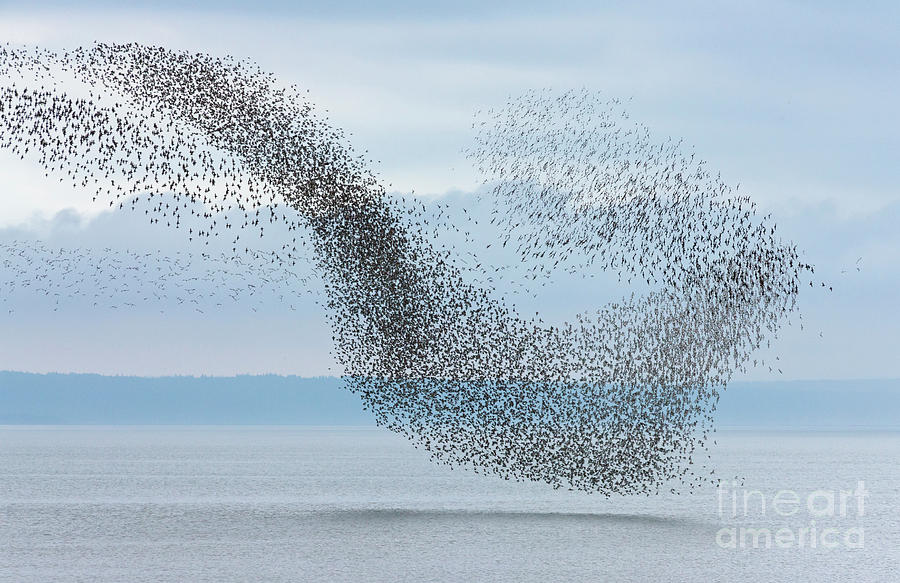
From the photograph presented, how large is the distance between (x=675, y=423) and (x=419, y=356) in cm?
1146

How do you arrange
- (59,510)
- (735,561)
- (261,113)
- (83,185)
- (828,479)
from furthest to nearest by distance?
(828,479) < (59,510) < (735,561) < (261,113) < (83,185)

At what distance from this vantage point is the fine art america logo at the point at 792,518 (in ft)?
196

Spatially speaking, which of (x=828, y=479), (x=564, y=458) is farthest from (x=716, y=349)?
(x=828, y=479)

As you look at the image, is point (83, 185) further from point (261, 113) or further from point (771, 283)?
point (771, 283)

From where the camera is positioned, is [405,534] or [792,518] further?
[792,518]

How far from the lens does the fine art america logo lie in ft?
196

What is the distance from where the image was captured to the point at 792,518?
77562 mm

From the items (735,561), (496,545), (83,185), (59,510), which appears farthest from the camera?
(59,510)

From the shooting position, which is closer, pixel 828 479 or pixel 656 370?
pixel 656 370

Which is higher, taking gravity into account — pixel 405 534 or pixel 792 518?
pixel 792 518

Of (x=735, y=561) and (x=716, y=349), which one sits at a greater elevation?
(x=716, y=349)

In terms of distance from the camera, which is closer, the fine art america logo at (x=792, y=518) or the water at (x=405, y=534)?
the water at (x=405, y=534)

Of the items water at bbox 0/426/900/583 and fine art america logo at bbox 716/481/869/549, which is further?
fine art america logo at bbox 716/481/869/549

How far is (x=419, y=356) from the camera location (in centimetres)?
5047
